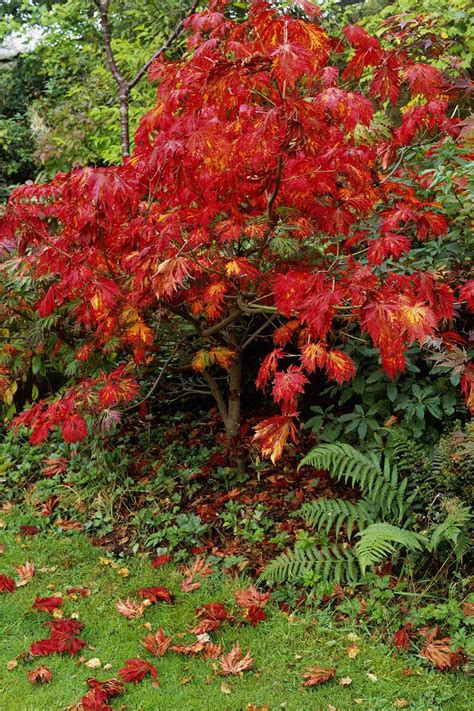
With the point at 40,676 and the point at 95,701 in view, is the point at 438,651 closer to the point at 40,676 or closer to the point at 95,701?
the point at 95,701

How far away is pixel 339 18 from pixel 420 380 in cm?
704

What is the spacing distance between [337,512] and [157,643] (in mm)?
1127

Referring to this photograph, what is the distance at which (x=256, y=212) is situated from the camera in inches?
143

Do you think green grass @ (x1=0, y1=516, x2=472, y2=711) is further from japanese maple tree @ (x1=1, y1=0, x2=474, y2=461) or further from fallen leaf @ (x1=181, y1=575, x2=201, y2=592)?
japanese maple tree @ (x1=1, y1=0, x2=474, y2=461)

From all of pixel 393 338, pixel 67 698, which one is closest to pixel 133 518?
pixel 67 698

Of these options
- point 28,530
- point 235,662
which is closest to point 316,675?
point 235,662

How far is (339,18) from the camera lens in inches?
365

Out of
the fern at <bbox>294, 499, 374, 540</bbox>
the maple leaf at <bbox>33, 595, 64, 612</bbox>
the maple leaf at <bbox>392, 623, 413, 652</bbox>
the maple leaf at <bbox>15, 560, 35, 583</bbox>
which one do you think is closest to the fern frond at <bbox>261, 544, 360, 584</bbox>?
the fern at <bbox>294, 499, 374, 540</bbox>

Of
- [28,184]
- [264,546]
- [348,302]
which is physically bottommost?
[264,546]

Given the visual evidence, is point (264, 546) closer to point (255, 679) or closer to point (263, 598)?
point (263, 598)

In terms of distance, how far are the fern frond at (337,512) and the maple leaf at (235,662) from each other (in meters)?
0.79

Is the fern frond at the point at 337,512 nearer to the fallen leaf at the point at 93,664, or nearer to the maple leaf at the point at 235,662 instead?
the maple leaf at the point at 235,662

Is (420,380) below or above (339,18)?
below

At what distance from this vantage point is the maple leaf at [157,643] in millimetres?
3100
